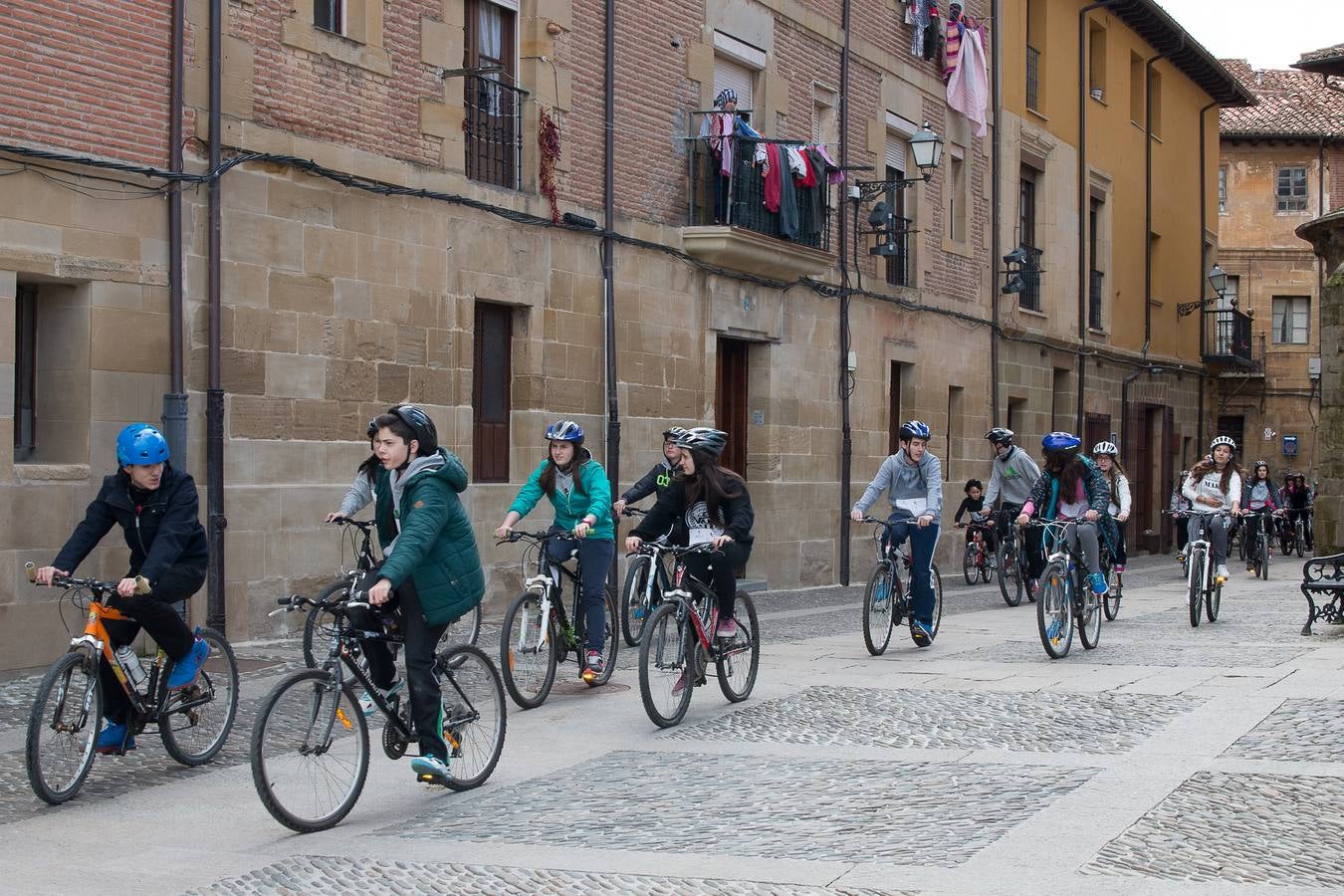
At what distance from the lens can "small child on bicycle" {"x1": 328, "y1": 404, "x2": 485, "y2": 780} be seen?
6.87 metres

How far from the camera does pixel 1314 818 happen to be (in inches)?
255

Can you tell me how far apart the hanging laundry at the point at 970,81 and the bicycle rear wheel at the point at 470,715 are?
19.2 meters

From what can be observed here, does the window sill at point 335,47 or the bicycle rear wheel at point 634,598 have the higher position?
the window sill at point 335,47

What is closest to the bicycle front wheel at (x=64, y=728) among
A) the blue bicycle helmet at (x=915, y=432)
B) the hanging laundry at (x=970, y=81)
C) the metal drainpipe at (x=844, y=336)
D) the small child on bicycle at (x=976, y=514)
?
the blue bicycle helmet at (x=915, y=432)

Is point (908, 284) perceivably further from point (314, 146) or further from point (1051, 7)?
point (314, 146)

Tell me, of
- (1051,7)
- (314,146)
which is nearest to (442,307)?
(314,146)

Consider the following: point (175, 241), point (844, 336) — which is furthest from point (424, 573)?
point (844, 336)

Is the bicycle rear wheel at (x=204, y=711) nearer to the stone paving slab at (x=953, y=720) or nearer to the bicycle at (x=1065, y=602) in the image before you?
the stone paving slab at (x=953, y=720)

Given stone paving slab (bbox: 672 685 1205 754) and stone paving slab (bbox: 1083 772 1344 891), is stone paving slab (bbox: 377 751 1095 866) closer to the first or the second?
stone paving slab (bbox: 1083 772 1344 891)

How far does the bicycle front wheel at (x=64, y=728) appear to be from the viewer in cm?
688

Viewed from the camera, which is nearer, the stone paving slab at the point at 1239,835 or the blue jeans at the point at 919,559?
the stone paving slab at the point at 1239,835

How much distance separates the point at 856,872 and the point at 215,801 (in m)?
2.94

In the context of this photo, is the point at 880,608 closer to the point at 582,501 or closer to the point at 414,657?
the point at 582,501

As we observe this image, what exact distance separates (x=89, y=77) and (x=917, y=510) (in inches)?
254
